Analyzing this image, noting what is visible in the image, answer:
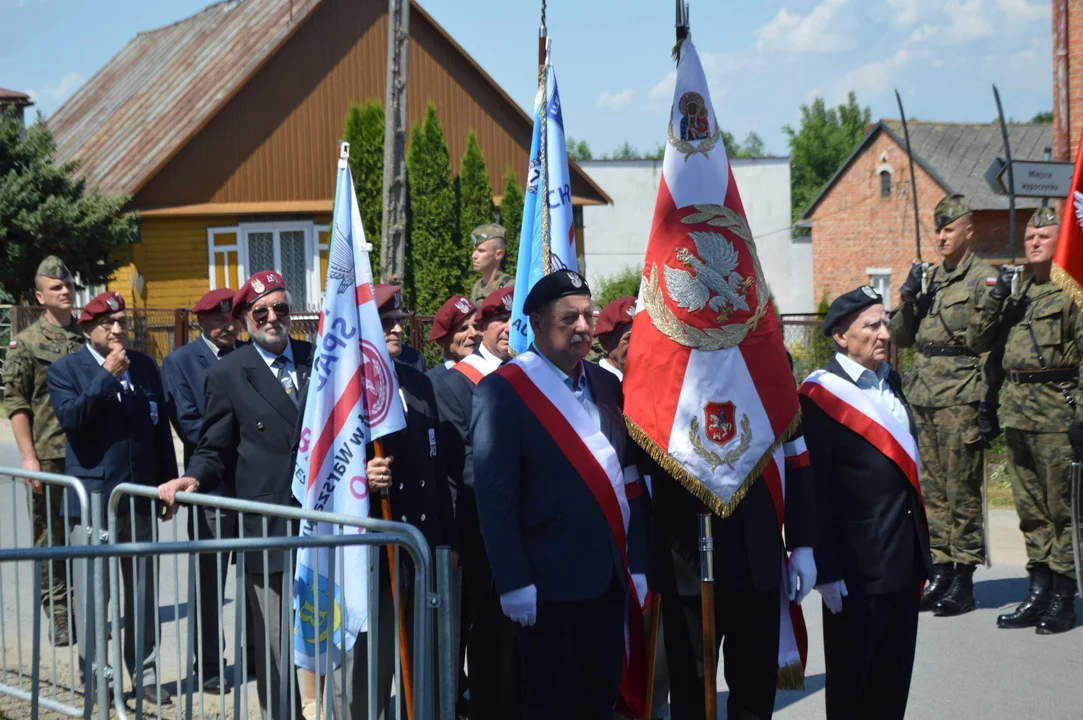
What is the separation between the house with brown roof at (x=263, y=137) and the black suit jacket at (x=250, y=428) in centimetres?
2160

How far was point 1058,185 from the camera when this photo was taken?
380 inches

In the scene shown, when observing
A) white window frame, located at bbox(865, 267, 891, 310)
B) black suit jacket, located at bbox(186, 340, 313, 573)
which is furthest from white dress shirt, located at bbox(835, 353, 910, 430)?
white window frame, located at bbox(865, 267, 891, 310)

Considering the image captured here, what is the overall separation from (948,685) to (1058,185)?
16.0 feet

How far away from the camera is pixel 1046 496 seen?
7.45 metres

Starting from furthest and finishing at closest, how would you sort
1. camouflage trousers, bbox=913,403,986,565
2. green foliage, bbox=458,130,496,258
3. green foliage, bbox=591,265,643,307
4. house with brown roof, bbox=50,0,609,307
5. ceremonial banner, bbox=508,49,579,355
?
green foliage, bbox=591,265,643,307 → house with brown roof, bbox=50,0,609,307 → green foliage, bbox=458,130,496,258 → camouflage trousers, bbox=913,403,986,565 → ceremonial banner, bbox=508,49,579,355

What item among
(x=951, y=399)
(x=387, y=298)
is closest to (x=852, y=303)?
(x=387, y=298)

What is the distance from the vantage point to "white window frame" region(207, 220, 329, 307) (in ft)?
88.1

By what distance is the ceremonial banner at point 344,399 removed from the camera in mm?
4910

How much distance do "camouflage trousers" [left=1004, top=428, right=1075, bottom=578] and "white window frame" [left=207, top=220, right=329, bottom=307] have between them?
21.0 m

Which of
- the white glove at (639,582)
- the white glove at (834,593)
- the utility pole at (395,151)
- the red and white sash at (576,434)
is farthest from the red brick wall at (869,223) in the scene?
the red and white sash at (576,434)

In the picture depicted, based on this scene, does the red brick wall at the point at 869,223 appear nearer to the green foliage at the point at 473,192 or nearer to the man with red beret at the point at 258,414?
the green foliage at the point at 473,192

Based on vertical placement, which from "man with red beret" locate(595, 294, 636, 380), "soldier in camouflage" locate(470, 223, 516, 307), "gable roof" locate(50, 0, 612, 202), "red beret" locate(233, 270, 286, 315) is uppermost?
"gable roof" locate(50, 0, 612, 202)

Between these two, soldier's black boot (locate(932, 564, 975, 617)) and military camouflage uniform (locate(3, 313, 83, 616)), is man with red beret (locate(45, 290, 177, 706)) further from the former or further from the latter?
soldier's black boot (locate(932, 564, 975, 617))

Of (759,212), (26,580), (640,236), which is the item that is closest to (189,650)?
(26,580)
